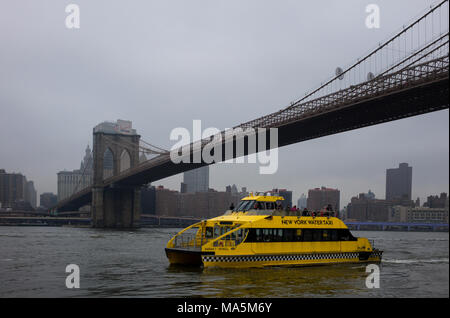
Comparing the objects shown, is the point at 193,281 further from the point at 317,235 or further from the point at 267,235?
the point at 317,235

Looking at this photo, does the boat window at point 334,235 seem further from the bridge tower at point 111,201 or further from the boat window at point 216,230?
the bridge tower at point 111,201

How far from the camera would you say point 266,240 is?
878 inches

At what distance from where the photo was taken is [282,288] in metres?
17.3

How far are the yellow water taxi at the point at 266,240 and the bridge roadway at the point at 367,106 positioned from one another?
9979mm

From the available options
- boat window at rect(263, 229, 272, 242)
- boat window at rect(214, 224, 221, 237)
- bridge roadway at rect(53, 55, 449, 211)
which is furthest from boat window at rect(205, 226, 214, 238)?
bridge roadway at rect(53, 55, 449, 211)

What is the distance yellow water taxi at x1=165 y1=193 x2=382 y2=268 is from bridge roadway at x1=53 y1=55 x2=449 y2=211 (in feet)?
32.7

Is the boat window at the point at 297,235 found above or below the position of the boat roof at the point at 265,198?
below

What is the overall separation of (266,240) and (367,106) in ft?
68.6

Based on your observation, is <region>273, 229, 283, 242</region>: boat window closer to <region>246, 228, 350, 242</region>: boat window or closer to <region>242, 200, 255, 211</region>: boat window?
<region>246, 228, 350, 242</region>: boat window

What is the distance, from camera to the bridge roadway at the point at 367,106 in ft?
104

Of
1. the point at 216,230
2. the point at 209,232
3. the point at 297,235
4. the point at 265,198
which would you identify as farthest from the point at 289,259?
the point at 209,232

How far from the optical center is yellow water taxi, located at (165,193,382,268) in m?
21.4

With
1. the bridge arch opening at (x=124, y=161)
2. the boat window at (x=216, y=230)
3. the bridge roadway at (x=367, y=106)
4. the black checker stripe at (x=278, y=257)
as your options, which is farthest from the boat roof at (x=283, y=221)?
the bridge arch opening at (x=124, y=161)

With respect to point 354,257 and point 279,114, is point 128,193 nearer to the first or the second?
point 279,114
